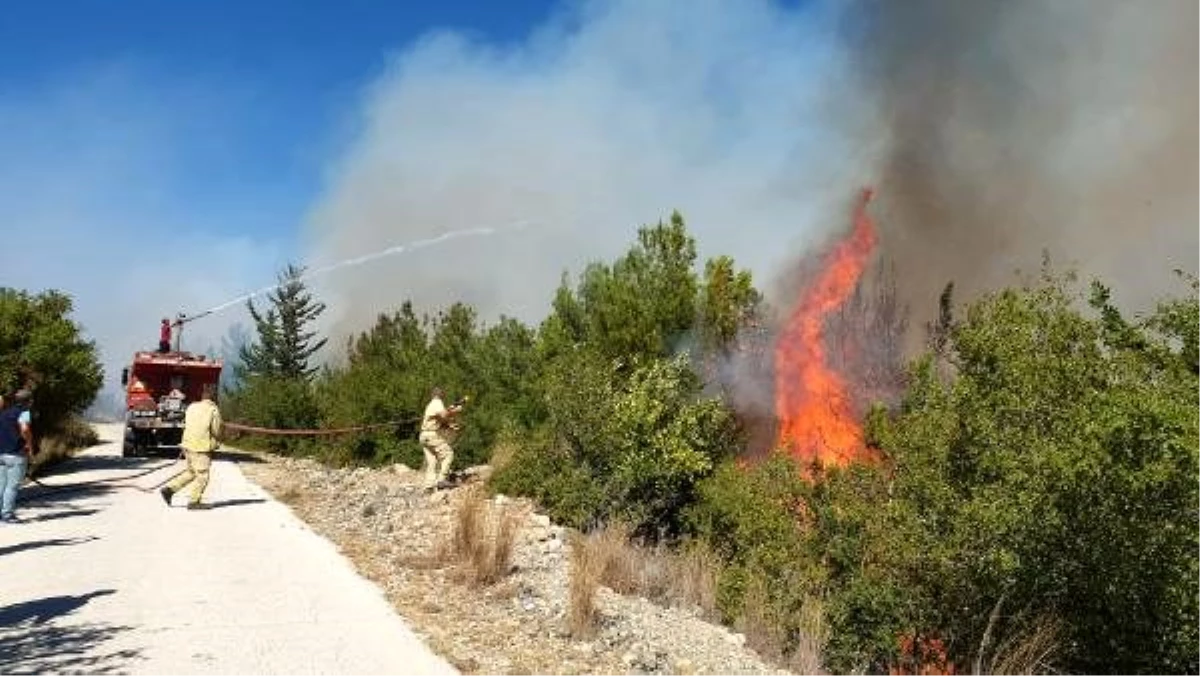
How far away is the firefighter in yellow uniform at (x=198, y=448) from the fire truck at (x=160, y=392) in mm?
10330

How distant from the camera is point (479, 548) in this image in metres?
10.1

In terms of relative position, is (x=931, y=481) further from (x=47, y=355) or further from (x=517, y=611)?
(x=47, y=355)

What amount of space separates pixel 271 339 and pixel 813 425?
43027 mm

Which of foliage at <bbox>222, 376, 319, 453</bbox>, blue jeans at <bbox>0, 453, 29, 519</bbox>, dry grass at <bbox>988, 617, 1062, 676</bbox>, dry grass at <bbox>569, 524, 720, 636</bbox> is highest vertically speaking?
foliage at <bbox>222, 376, 319, 453</bbox>

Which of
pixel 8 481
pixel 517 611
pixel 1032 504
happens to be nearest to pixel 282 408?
pixel 8 481

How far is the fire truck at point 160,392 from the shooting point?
2305 centimetres

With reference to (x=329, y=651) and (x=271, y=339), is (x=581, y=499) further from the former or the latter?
(x=271, y=339)

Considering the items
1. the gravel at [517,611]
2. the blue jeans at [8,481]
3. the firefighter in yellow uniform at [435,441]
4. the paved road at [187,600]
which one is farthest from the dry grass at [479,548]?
the blue jeans at [8,481]

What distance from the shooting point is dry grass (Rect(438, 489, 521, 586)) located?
9.65 meters

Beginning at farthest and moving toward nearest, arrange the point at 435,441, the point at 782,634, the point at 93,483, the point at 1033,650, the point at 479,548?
the point at 93,483 → the point at 435,441 → the point at 782,634 → the point at 479,548 → the point at 1033,650

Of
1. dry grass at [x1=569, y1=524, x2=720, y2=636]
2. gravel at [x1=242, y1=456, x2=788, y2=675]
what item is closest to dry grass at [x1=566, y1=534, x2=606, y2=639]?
gravel at [x1=242, y1=456, x2=788, y2=675]

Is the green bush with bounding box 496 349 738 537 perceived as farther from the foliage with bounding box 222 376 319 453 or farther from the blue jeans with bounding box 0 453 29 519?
the foliage with bounding box 222 376 319 453

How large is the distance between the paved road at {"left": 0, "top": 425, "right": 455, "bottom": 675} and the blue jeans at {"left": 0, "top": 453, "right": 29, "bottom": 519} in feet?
1.44

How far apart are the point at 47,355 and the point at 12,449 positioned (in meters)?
7.07
